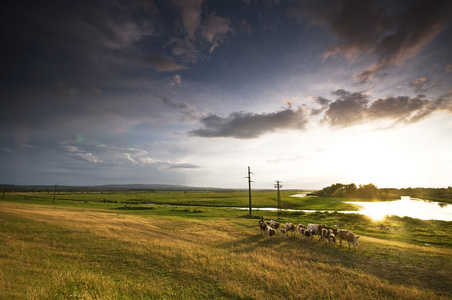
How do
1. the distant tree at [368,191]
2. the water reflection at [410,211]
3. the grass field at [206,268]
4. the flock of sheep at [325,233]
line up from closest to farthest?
1. the grass field at [206,268]
2. the flock of sheep at [325,233]
3. the water reflection at [410,211]
4. the distant tree at [368,191]

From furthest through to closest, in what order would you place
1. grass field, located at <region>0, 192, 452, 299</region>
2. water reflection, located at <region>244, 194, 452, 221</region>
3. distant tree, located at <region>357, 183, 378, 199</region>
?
1. distant tree, located at <region>357, 183, 378, 199</region>
2. water reflection, located at <region>244, 194, 452, 221</region>
3. grass field, located at <region>0, 192, 452, 299</region>

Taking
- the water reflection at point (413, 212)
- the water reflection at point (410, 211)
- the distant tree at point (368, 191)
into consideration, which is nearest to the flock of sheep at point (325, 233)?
the water reflection at point (410, 211)

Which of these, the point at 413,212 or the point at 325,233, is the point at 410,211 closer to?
the point at 413,212

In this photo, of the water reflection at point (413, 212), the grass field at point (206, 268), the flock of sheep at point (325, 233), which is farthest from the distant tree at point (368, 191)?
the grass field at point (206, 268)

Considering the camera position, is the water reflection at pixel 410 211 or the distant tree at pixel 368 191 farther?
the distant tree at pixel 368 191

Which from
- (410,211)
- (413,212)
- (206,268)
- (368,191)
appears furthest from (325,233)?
(368,191)

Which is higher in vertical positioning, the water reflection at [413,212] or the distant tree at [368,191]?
the distant tree at [368,191]

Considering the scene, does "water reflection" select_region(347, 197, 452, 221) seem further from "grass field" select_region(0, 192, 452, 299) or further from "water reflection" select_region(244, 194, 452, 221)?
"grass field" select_region(0, 192, 452, 299)

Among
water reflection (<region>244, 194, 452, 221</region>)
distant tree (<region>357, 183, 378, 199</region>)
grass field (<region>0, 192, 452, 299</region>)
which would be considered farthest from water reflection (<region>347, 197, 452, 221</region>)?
distant tree (<region>357, 183, 378, 199</region>)

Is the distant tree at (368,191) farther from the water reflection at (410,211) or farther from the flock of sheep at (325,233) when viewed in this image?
the flock of sheep at (325,233)

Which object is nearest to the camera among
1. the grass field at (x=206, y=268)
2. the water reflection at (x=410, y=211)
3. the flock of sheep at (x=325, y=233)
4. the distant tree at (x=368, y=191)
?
the grass field at (x=206, y=268)

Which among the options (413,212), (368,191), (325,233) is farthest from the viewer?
(368,191)

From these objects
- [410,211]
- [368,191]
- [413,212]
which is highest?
[368,191]

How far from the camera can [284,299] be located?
32.4 feet
